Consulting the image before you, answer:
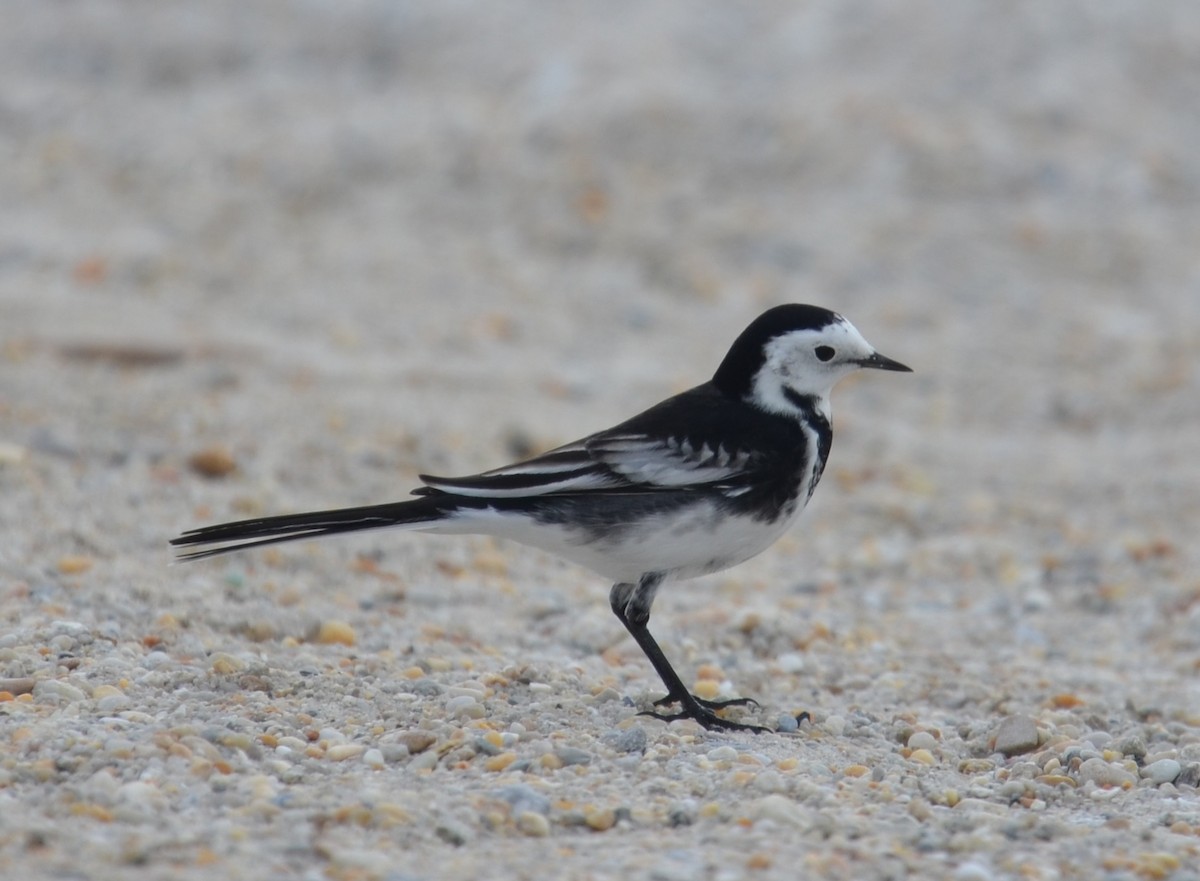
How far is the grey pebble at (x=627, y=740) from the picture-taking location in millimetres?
4719

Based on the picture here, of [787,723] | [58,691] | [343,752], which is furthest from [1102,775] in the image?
[58,691]

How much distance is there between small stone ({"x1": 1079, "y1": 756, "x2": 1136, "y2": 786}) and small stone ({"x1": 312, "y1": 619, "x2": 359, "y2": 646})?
8.16 ft

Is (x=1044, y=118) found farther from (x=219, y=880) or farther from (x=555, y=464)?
(x=219, y=880)

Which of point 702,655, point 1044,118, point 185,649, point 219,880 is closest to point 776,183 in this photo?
point 1044,118

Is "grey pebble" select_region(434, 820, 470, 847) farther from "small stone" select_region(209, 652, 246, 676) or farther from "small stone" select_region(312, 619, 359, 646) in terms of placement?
"small stone" select_region(312, 619, 359, 646)

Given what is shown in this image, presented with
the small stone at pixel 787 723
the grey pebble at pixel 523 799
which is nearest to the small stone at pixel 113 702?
the grey pebble at pixel 523 799

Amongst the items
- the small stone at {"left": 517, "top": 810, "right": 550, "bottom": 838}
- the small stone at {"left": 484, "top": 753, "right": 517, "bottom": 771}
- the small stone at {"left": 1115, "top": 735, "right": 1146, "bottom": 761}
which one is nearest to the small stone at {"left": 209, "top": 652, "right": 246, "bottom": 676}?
the small stone at {"left": 484, "top": 753, "right": 517, "bottom": 771}

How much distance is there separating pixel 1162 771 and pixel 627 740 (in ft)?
5.05

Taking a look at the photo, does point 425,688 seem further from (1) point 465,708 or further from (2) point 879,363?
(2) point 879,363

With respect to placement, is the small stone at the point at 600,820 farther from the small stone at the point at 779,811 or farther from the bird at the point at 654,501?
the bird at the point at 654,501

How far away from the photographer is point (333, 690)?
5.11 metres

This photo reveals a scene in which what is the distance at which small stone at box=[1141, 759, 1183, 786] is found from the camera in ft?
15.8

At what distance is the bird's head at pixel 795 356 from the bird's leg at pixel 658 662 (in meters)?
0.72

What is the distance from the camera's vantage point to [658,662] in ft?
17.5
